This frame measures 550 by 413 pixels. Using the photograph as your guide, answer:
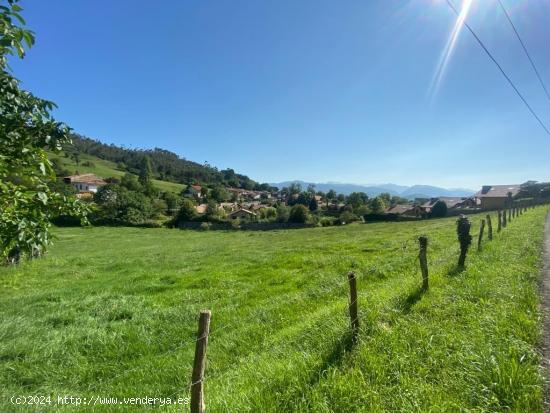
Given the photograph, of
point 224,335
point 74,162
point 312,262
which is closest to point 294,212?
point 312,262

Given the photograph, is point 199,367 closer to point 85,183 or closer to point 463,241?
point 463,241

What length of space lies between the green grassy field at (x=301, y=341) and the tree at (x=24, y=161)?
2.61m

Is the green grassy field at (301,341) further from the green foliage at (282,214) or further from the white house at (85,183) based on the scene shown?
the white house at (85,183)

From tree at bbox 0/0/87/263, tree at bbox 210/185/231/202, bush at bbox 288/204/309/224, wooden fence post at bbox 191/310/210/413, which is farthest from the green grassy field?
tree at bbox 210/185/231/202

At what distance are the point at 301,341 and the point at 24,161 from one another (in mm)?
5029

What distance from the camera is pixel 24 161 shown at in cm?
397

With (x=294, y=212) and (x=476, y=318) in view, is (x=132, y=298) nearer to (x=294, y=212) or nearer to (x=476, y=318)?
(x=476, y=318)

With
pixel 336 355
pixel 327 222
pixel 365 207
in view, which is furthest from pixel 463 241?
pixel 365 207

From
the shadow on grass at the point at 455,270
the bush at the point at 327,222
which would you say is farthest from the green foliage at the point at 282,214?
the shadow on grass at the point at 455,270

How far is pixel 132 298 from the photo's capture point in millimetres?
10266

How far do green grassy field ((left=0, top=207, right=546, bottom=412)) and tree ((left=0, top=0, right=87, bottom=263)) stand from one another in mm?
2606

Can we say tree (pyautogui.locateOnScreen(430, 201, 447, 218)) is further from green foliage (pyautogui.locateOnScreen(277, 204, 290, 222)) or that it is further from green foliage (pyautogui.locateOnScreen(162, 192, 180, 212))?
green foliage (pyautogui.locateOnScreen(162, 192, 180, 212))

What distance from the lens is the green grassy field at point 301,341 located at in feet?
12.2

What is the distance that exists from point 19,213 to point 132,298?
24.4 feet
